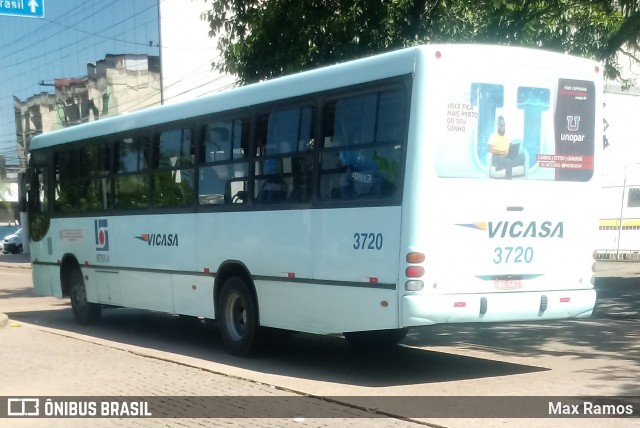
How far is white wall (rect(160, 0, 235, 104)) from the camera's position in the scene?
49.6 m

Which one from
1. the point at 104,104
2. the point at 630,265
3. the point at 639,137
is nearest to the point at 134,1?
the point at 104,104

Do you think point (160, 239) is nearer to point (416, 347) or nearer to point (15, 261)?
point (416, 347)

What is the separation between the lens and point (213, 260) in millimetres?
12656

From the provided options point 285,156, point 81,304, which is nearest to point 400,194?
point 285,156

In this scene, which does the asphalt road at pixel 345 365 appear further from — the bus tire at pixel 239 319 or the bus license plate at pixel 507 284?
the bus license plate at pixel 507 284

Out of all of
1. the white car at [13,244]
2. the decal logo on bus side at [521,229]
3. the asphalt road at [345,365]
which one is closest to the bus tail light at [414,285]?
the decal logo on bus side at [521,229]

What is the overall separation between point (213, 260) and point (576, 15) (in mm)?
7182

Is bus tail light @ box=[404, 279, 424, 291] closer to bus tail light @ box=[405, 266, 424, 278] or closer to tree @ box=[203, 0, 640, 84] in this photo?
bus tail light @ box=[405, 266, 424, 278]

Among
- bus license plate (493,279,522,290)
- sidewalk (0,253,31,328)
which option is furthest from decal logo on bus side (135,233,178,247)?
sidewalk (0,253,31,328)

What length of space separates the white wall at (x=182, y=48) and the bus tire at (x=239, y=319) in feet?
125

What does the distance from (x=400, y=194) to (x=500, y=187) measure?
1094mm

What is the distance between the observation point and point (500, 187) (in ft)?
32.2

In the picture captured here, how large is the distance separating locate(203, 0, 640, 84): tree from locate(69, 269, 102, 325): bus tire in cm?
492

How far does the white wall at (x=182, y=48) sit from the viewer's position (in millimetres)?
49594
